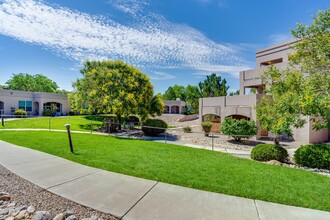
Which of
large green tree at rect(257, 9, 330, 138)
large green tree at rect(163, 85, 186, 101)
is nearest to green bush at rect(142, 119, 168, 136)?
large green tree at rect(257, 9, 330, 138)

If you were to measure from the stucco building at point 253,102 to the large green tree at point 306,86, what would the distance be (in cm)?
574

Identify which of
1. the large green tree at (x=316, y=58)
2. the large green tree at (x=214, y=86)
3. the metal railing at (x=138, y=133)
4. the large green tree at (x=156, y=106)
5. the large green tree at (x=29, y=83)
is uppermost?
the large green tree at (x=29, y=83)

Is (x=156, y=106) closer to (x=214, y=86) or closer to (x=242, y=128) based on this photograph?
(x=242, y=128)


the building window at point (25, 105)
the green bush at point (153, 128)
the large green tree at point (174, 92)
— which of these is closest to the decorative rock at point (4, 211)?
the green bush at point (153, 128)

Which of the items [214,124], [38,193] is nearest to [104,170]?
[38,193]

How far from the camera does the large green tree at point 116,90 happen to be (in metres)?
16.2

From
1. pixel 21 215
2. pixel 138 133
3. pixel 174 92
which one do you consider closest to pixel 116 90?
pixel 138 133

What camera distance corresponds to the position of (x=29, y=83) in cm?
6166

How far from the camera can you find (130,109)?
16.5 metres

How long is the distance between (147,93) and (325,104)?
14696 mm

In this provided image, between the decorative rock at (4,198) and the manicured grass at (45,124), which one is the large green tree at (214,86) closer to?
the manicured grass at (45,124)

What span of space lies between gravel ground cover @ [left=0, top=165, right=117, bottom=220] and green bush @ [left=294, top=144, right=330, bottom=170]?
8.34m

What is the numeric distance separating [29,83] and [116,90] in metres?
60.8

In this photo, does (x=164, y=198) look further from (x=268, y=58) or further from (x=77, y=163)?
(x=268, y=58)
